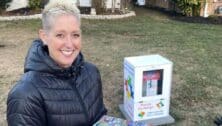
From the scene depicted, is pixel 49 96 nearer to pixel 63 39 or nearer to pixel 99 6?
pixel 63 39

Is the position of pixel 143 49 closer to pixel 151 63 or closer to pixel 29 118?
pixel 151 63

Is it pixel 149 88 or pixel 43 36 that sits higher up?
pixel 43 36

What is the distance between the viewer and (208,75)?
6.77 m

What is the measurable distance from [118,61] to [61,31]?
5.79 meters

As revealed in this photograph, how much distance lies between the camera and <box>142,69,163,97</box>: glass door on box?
4.77 m

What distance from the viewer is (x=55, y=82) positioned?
192cm

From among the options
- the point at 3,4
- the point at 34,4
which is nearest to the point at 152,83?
the point at 34,4

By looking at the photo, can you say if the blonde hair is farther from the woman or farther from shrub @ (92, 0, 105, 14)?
shrub @ (92, 0, 105, 14)

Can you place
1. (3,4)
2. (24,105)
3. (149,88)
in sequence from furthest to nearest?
(3,4)
(149,88)
(24,105)

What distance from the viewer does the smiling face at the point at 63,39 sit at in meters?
1.84

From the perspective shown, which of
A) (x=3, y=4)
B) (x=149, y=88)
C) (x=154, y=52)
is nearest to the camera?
(x=149, y=88)

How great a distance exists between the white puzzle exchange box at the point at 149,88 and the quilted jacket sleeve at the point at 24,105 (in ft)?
9.58

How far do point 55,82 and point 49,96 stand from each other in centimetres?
9

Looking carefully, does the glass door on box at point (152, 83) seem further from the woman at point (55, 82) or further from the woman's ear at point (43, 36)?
the woman's ear at point (43, 36)
